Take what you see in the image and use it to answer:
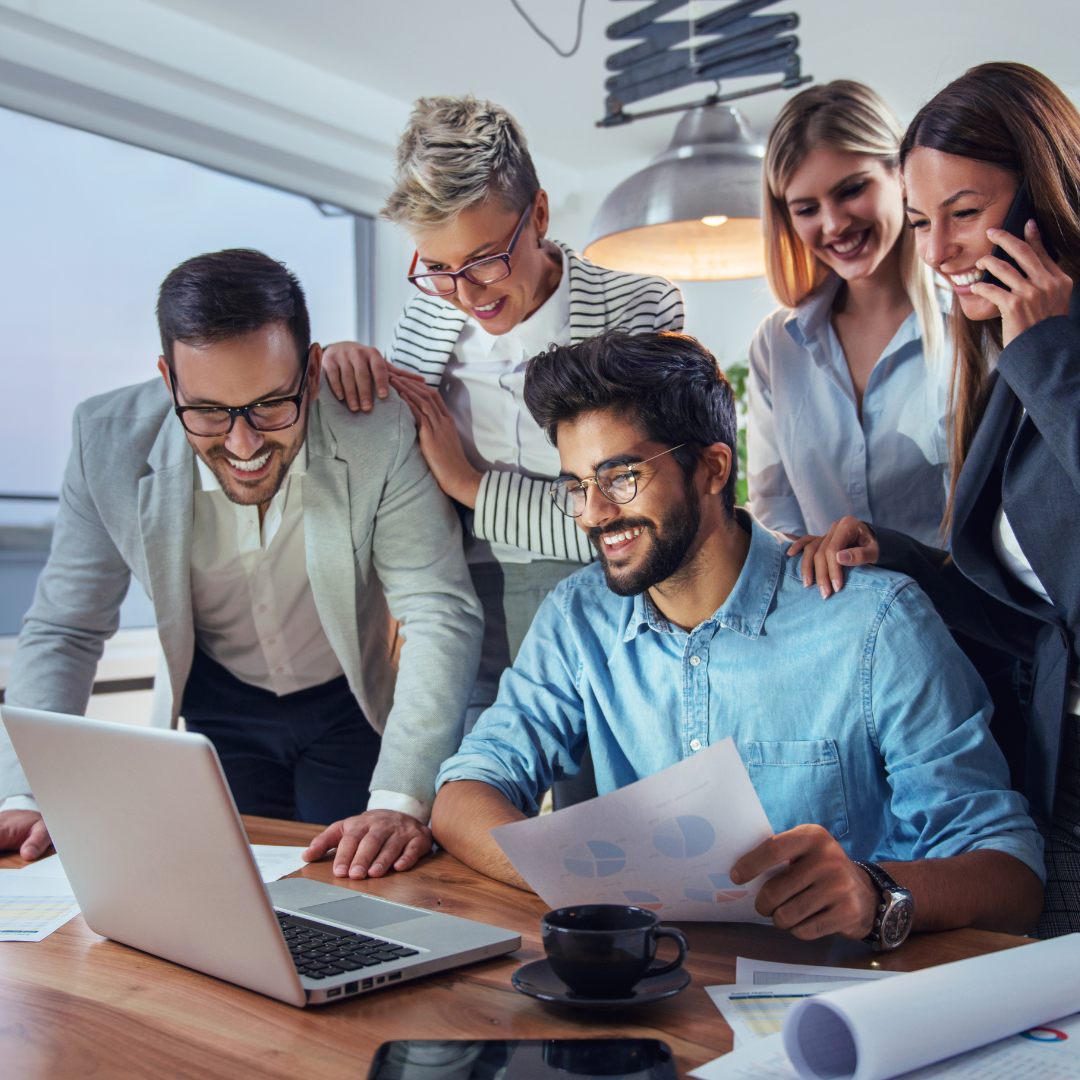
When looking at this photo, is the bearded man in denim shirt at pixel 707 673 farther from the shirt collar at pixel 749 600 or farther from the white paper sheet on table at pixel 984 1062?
the white paper sheet on table at pixel 984 1062

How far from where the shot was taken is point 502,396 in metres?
2.00

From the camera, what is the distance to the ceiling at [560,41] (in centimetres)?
379

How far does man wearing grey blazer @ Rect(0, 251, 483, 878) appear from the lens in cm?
165

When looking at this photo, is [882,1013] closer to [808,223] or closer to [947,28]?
[808,223]

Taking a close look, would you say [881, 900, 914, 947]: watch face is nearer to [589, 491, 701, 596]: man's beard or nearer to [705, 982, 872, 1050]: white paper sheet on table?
[705, 982, 872, 1050]: white paper sheet on table

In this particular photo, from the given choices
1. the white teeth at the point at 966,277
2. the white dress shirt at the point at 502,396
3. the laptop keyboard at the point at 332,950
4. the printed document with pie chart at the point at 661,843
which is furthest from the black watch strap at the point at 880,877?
the white dress shirt at the point at 502,396

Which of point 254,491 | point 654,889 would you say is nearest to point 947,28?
point 254,491

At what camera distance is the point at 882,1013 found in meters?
0.69

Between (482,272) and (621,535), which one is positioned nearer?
(621,535)

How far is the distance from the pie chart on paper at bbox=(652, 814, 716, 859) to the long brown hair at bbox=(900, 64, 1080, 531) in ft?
2.68

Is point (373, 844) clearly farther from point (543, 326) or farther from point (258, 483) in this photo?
point (543, 326)

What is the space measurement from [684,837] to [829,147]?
1.47 m

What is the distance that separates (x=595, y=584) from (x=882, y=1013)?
A: 3.17 ft

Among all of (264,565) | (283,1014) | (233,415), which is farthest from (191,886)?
(264,565)
